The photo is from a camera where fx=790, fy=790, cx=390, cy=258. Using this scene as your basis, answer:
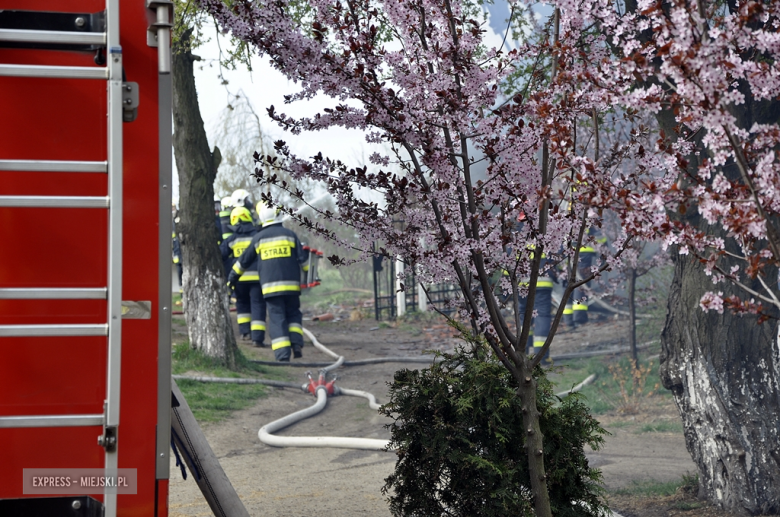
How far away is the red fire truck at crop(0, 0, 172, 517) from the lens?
2.27 metres

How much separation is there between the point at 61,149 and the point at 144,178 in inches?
9.7

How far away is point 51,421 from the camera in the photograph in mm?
2283

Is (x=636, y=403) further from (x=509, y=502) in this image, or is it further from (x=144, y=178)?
(x=144, y=178)

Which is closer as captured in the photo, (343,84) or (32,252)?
(32,252)

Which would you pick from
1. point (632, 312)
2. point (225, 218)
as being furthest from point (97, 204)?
point (225, 218)

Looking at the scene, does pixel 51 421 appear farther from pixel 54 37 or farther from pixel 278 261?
pixel 278 261

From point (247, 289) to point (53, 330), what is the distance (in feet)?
36.3

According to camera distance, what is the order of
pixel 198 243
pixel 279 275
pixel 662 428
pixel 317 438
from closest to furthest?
1. pixel 317 438
2. pixel 662 428
3. pixel 198 243
4. pixel 279 275

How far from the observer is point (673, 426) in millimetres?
8734

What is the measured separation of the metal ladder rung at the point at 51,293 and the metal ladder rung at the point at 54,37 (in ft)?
2.35

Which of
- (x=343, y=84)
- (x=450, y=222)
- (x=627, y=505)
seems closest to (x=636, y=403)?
(x=627, y=505)

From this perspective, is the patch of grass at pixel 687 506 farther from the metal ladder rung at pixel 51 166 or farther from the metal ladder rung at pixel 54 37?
the metal ladder rung at pixel 54 37

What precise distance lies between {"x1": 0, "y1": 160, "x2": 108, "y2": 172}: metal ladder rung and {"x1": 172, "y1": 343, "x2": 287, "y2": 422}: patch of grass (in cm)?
694

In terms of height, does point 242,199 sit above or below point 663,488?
above
